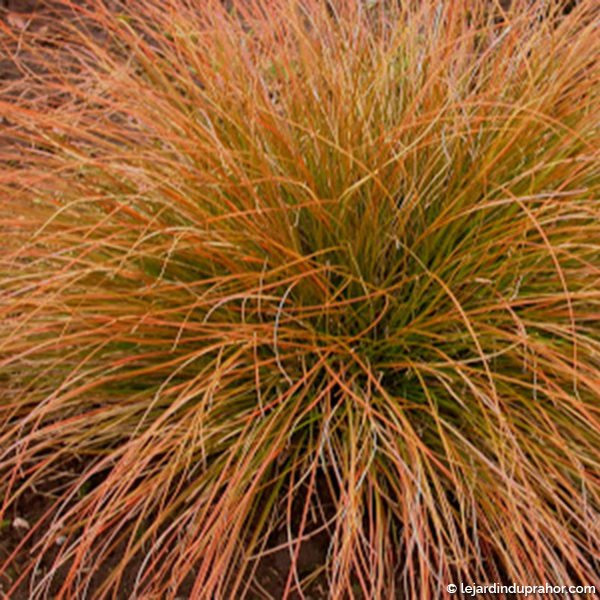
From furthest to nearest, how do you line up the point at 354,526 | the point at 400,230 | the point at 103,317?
the point at 400,230
the point at 103,317
the point at 354,526

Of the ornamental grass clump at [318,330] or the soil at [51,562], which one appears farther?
the soil at [51,562]

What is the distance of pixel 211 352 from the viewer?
1.95 m

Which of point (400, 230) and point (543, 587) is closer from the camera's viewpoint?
point (543, 587)

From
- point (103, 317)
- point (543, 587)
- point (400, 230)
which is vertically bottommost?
point (543, 587)

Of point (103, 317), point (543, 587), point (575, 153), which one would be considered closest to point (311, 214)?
point (103, 317)

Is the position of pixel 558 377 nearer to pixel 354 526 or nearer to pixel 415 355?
pixel 415 355

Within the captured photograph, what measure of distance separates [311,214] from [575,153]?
73cm

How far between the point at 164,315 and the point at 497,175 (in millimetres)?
936

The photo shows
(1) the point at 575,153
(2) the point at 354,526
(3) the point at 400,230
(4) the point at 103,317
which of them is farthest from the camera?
(1) the point at 575,153

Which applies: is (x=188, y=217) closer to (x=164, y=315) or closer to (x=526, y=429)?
(x=164, y=315)

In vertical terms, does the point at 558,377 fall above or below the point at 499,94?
below

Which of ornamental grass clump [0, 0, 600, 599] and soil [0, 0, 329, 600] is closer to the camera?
ornamental grass clump [0, 0, 600, 599]

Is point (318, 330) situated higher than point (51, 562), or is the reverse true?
point (318, 330)

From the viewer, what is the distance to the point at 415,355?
A: 1910 mm
